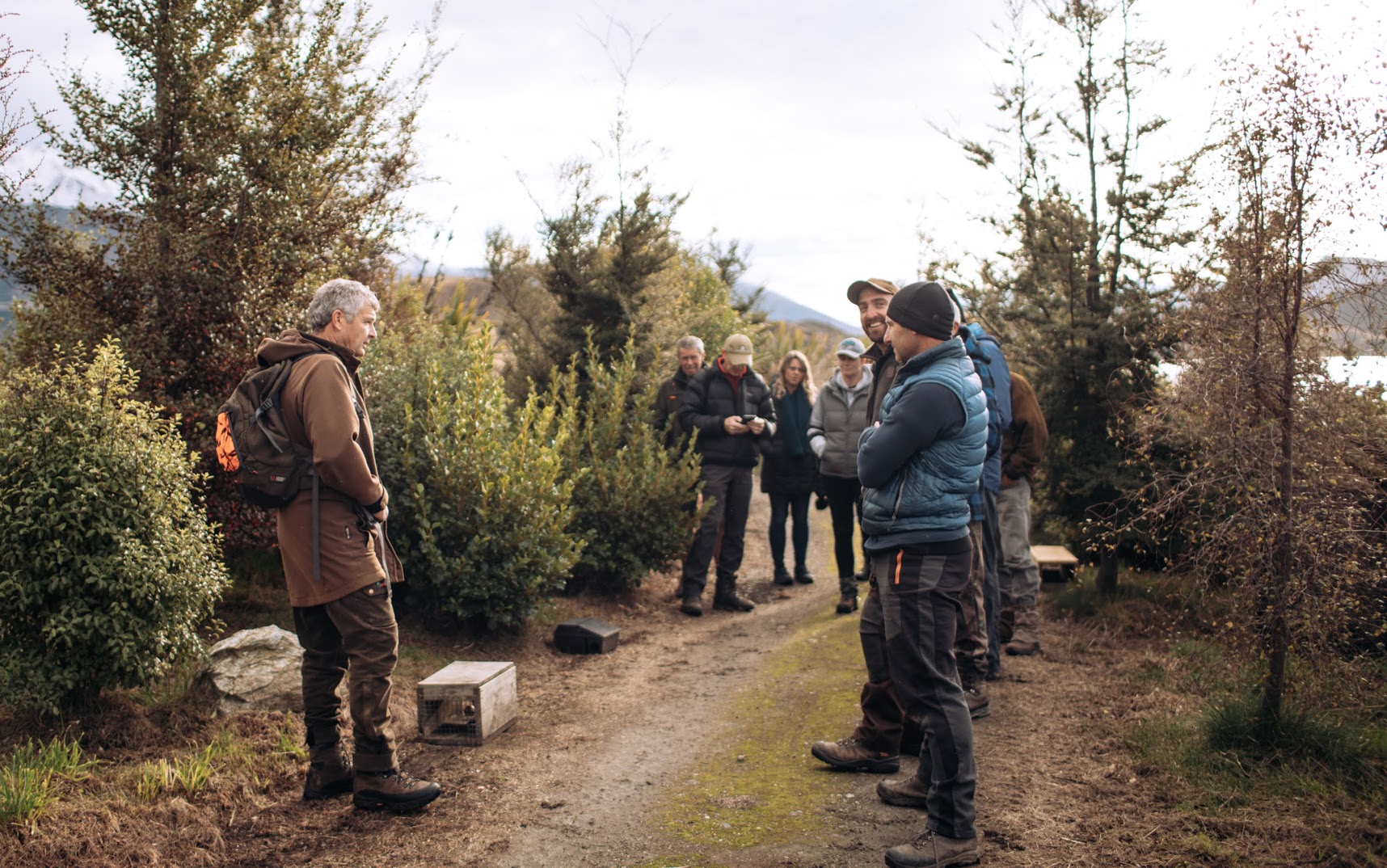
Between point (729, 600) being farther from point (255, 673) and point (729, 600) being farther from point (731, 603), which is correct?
point (255, 673)

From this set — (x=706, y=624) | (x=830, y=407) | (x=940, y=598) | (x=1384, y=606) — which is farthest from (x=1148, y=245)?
(x=940, y=598)

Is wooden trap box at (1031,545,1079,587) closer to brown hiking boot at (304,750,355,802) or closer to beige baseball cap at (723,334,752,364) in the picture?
beige baseball cap at (723,334,752,364)

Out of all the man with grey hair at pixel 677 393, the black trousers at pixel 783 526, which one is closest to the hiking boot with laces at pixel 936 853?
the man with grey hair at pixel 677 393

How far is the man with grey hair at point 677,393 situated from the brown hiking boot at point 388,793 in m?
4.76

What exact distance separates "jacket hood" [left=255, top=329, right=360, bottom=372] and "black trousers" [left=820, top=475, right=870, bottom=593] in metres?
4.71

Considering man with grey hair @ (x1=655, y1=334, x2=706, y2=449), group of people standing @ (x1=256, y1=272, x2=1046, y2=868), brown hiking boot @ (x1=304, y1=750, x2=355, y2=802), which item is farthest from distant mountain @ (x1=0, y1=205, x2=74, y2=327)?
man with grey hair @ (x1=655, y1=334, x2=706, y2=449)

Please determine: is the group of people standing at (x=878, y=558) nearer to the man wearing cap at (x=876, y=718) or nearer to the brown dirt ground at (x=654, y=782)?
the man wearing cap at (x=876, y=718)

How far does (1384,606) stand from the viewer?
455 centimetres

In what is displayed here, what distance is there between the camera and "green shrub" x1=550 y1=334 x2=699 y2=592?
8469mm

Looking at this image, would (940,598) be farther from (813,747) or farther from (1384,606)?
(1384,606)

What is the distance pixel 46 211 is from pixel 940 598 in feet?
19.6

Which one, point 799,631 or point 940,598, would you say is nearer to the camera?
point 940,598

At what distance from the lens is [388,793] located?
14.2 feet

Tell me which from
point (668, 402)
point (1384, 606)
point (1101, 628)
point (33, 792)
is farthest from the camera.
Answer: point (668, 402)
